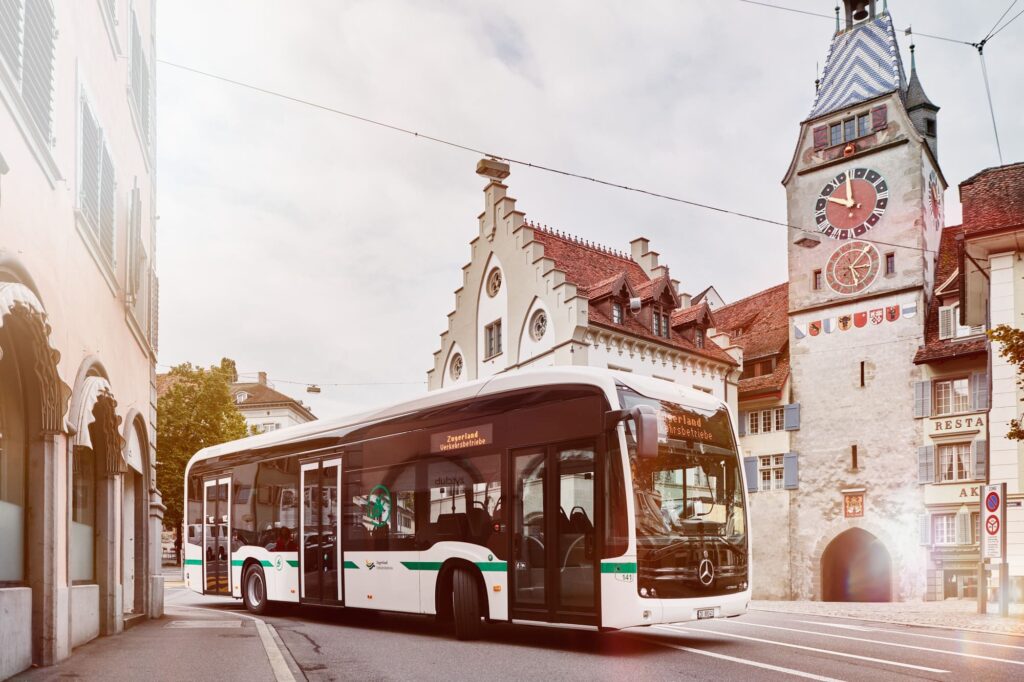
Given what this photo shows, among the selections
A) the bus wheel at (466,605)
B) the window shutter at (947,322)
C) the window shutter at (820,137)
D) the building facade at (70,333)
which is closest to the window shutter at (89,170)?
the building facade at (70,333)

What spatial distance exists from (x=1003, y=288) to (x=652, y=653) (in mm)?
20040

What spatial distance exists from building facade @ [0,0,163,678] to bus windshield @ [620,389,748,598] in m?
5.85

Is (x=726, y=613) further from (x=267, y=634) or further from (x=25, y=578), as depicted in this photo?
(x=25, y=578)

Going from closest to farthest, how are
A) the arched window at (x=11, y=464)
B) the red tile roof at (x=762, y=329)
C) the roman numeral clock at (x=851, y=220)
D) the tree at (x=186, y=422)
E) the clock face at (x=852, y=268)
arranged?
1. the arched window at (x=11, y=464)
2. the clock face at (x=852, y=268)
3. the roman numeral clock at (x=851, y=220)
4. the red tile roof at (x=762, y=329)
5. the tree at (x=186, y=422)

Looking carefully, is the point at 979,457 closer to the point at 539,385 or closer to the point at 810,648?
the point at 810,648

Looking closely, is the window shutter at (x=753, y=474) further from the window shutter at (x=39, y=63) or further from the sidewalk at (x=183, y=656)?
the window shutter at (x=39, y=63)

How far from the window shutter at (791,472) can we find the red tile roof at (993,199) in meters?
13.9

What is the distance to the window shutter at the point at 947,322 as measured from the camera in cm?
3644

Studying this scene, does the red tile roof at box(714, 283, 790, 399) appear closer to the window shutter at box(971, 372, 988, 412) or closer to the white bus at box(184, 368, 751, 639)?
the window shutter at box(971, 372, 988, 412)

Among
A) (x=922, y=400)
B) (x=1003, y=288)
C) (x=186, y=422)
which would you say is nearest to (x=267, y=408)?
(x=186, y=422)

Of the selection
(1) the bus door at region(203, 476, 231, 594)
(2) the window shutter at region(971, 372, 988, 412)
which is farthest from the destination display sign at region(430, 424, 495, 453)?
(2) the window shutter at region(971, 372, 988, 412)

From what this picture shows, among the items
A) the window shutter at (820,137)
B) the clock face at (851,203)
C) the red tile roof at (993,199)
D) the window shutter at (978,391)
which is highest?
the window shutter at (820,137)

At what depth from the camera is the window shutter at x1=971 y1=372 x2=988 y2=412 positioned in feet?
115

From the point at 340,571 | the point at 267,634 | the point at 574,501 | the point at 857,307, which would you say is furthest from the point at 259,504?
the point at 857,307
